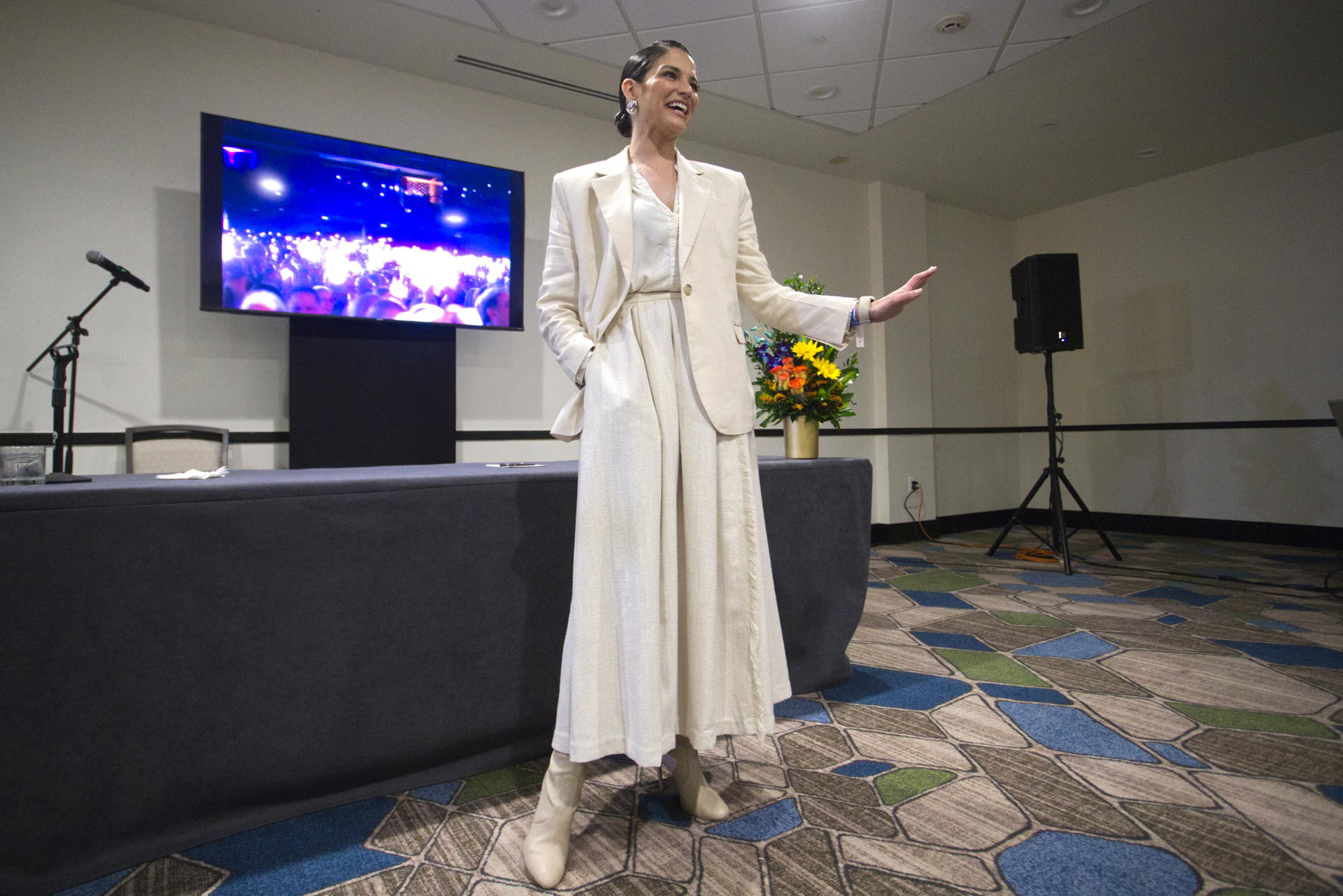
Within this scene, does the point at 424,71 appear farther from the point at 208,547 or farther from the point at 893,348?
the point at 893,348

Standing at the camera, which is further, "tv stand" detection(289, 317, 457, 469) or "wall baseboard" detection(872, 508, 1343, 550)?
"wall baseboard" detection(872, 508, 1343, 550)

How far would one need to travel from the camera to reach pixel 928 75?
3990 millimetres

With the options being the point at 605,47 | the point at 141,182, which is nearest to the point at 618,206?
the point at 605,47

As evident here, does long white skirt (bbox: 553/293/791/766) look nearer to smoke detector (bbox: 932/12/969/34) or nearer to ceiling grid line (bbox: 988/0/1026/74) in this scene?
smoke detector (bbox: 932/12/969/34)

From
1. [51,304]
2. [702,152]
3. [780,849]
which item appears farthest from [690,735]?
[702,152]

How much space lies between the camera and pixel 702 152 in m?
5.02

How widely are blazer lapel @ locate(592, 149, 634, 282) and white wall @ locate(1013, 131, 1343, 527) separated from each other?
613cm

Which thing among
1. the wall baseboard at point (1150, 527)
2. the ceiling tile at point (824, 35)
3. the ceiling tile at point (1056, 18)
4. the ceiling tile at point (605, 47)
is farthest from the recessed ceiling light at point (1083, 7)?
the wall baseboard at point (1150, 527)

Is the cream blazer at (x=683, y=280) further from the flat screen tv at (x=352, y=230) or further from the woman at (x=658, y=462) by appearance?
the flat screen tv at (x=352, y=230)

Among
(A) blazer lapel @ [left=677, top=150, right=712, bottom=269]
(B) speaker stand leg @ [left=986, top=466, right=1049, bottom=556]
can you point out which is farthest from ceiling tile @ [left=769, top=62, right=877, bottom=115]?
(A) blazer lapel @ [left=677, top=150, right=712, bottom=269]

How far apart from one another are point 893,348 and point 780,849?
16.5 feet

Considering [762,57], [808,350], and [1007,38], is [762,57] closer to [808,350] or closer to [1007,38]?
[1007,38]

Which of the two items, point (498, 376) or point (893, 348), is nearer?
point (498, 376)

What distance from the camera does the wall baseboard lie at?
4945 millimetres
